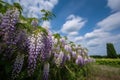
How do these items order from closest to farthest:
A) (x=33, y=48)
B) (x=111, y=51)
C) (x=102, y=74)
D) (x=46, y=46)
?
(x=33, y=48) < (x=46, y=46) < (x=102, y=74) < (x=111, y=51)

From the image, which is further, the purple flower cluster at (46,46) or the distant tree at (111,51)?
the distant tree at (111,51)

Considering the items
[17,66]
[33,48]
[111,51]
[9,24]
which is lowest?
[17,66]

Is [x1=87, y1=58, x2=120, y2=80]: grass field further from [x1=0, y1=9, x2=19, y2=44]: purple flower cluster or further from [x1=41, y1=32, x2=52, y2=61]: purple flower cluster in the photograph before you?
[x1=0, y1=9, x2=19, y2=44]: purple flower cluster

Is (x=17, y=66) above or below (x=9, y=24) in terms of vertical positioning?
below

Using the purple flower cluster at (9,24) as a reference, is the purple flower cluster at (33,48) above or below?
below

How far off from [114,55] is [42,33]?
44.2 m

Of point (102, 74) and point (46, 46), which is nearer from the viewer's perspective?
point (46, 46)

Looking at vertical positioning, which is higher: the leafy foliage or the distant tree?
the distant tree

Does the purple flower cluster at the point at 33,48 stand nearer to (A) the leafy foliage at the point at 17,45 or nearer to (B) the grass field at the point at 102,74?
(A) the leafy foliage at the point at 17,45

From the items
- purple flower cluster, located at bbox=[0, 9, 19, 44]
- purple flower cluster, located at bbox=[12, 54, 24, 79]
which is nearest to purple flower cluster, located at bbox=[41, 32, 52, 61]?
purple flower cluster, located at bbox=[12, 54, 24, 79]

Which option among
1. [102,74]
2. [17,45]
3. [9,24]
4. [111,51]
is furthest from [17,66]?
[111,51]

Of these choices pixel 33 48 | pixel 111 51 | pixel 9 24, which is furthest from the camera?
pixel 111 51

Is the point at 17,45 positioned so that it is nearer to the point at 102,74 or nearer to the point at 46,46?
the point at 46,46

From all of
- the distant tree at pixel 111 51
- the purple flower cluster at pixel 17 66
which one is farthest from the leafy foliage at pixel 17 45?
the distant tree at pixel 111 51
